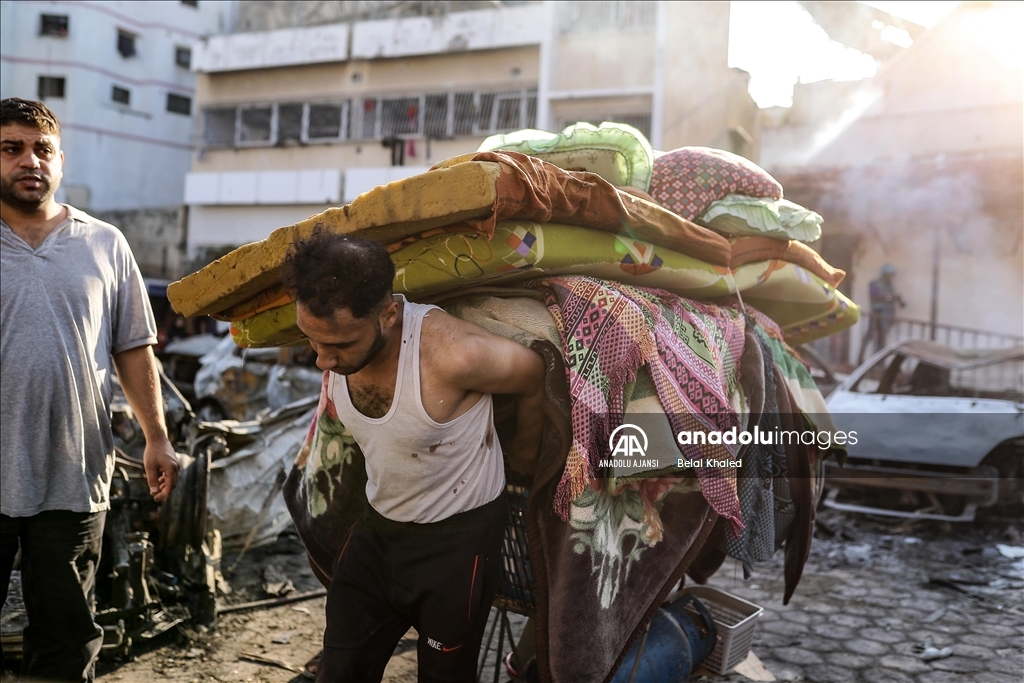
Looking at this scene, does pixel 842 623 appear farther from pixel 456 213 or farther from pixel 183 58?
pixel 183 58

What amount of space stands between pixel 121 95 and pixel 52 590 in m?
23.3

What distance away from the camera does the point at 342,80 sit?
18969mm

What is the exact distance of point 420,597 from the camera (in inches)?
83.4

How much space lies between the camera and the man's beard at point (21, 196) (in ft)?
7.82

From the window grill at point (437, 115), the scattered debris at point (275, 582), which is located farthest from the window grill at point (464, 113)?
the scattered debris at point (275, 582)

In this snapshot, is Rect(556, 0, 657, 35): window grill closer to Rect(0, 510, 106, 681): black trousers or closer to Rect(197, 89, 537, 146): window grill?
Rect(197, 89, 537, 146): window grill

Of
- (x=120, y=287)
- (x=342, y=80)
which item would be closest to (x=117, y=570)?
(x=120, y=287)

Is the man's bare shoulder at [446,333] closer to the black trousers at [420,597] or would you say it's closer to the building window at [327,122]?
the black trousers at [420,597]

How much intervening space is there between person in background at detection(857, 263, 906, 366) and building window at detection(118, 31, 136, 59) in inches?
710

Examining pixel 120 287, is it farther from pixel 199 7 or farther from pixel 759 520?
pixel 199 7

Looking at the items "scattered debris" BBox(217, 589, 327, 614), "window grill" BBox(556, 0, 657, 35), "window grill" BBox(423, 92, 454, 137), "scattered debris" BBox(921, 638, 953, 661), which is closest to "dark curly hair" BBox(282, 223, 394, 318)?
"scattered debris" BBox(217, 589, 327, 614)

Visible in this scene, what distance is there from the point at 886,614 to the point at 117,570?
413 centimetres

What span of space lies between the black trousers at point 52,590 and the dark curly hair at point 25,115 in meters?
1.17

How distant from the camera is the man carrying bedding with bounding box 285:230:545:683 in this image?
1.96 meters
